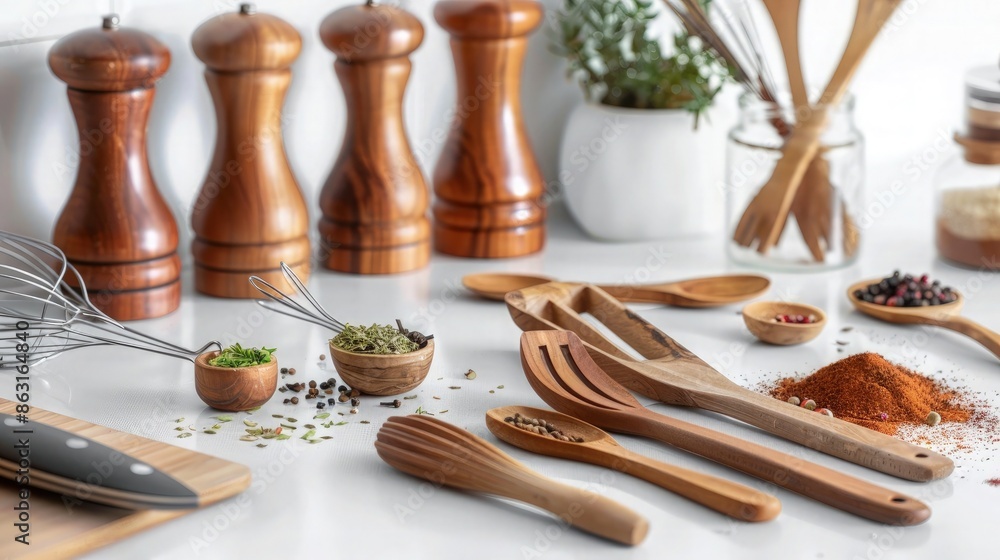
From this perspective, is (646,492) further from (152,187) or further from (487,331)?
(152,187)

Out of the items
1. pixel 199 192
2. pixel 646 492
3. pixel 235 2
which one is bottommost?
pixel 646 492

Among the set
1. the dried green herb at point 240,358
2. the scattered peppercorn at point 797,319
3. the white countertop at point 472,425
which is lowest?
the white countertop at point 472,425

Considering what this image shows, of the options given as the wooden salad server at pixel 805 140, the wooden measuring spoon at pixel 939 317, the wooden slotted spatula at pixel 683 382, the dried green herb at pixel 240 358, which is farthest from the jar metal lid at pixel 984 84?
the dried green herb at pixel 240 358

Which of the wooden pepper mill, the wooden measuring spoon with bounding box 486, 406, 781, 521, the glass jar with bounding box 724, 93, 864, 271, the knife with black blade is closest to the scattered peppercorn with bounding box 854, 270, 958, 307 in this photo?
the glass jar with bounding box 724, 93, 864, 271

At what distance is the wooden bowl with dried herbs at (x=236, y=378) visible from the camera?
0.73 m

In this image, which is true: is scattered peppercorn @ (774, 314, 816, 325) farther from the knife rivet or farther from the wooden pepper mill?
the knife rivet

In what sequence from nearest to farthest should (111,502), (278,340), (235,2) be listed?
(111,502) < (278,340) < (235,2)

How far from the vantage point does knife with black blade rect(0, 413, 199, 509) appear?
58 cm

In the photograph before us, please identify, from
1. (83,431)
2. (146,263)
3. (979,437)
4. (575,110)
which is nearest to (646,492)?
(979,437)

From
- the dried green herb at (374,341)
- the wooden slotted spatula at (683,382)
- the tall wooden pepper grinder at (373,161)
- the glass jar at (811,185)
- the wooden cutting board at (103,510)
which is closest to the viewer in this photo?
the wooden cutting board at (103,510)

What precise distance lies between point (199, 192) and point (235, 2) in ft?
0.66

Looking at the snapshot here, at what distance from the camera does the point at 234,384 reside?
73 cm

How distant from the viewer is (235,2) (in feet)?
3.46

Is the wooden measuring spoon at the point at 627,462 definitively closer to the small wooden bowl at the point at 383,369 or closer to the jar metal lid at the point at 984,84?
the small wooden bowl at the point at 383,369
